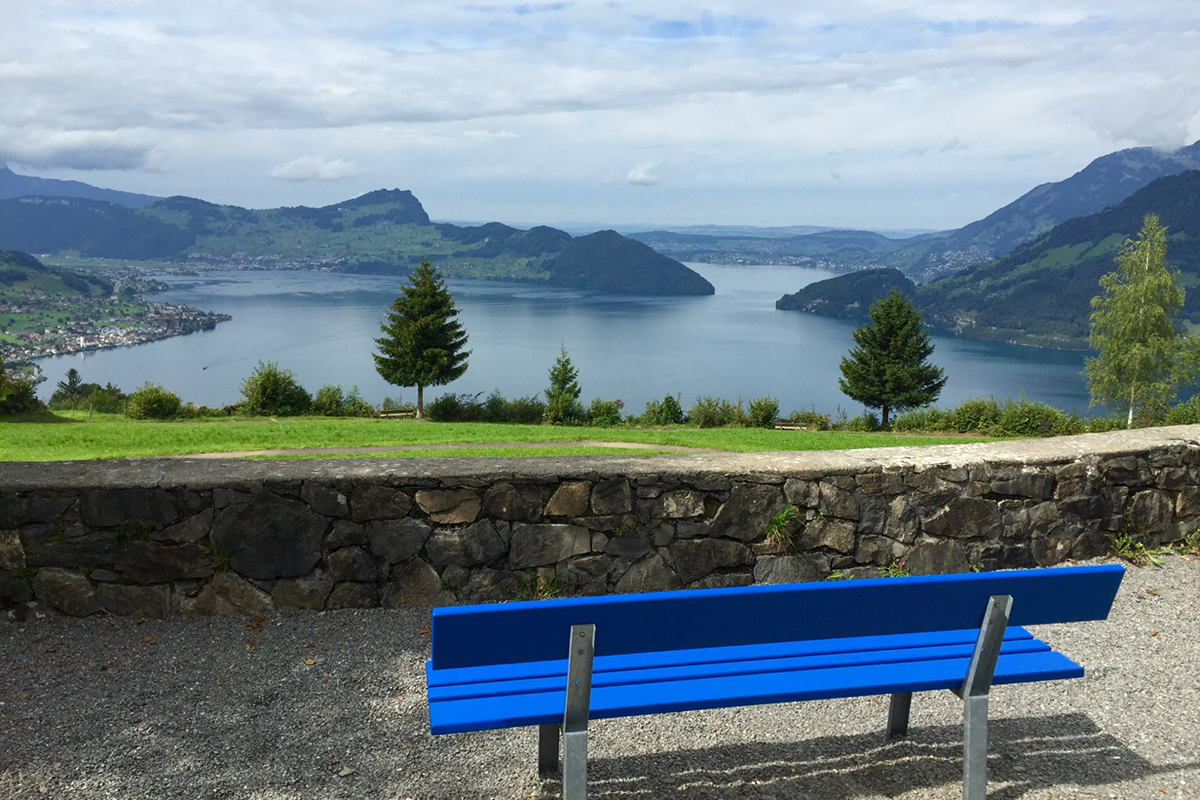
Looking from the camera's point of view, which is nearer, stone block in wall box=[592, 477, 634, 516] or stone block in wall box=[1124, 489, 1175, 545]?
stone block in wall box=[592, 477, 634, 516]

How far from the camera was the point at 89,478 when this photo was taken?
3887 mm

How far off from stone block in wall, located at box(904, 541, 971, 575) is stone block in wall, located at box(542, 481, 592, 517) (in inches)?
70.7

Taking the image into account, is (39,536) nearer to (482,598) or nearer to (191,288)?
(482,598)

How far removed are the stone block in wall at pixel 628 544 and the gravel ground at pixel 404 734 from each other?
100 cm

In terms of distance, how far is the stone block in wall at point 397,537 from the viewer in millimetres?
4047

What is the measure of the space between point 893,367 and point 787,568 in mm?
40204

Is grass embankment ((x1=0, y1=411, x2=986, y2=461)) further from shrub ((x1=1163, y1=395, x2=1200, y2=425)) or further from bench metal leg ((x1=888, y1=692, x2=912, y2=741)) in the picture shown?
bench metal leg ((x1=888, y1=692, x2=912, y2=741))

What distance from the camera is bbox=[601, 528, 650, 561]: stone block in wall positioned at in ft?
13.8

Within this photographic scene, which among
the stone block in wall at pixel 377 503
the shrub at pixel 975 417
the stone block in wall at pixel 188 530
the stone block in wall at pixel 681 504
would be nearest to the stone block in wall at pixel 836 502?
the stone block in wall at pixel 681 504

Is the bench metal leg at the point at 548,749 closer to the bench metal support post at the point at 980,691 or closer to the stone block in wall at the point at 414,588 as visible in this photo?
the bench metal support post at the point at 980,691

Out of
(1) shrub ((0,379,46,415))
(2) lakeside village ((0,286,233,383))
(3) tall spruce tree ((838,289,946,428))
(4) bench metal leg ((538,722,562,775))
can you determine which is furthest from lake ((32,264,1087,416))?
(4) bench metal leg ((538,722,562,775))

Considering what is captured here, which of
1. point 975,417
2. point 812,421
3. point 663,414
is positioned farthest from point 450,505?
point 663,414

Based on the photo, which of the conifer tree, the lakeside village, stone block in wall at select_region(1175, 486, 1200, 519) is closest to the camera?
stone block in wall at select_region(1175, 486, 1200, 519)

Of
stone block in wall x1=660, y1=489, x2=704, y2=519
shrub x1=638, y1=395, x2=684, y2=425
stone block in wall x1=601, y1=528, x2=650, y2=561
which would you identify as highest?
stone block in wall x1=660, y1=489, x2=704, y2=519
